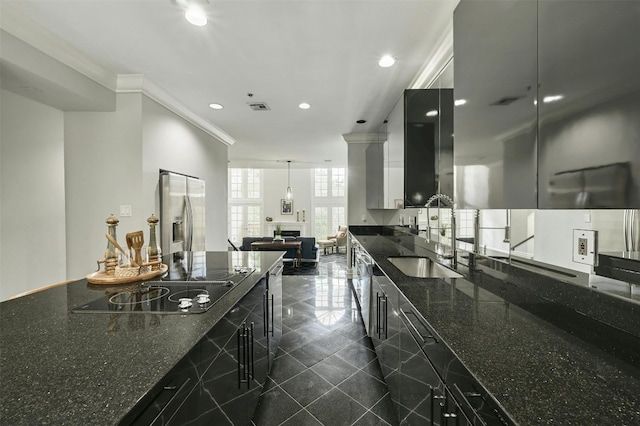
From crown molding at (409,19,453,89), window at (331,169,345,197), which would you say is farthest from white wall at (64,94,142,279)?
window at (331,169,345,197)

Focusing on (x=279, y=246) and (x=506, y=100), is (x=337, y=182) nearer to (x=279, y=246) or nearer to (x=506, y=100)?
(x=279, y=246)

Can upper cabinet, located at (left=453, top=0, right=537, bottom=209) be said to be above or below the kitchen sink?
above

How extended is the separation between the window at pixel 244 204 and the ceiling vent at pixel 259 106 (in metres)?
8.02

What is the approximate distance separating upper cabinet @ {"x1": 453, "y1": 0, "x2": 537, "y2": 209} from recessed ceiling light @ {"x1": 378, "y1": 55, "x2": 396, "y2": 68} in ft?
3.61

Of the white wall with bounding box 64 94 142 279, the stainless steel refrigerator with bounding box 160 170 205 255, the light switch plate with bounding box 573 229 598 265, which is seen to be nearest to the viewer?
the light switch plate with bounding box 573 229 598 265

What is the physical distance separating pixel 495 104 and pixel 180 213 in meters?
3.52

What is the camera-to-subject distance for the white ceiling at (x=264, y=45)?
75.6 inches

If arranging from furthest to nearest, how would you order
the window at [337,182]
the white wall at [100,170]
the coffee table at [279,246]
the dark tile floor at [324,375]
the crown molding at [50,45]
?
A: the window at [337,182] → the coffee table at [279,246] → the white wall at [100,170] → the crown molding at [50,45] → the dark tile floor at [324,375]

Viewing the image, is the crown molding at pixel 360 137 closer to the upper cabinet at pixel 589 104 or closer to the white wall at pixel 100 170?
the white wall at pixel 100 170

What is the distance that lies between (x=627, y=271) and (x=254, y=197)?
37.6 ft

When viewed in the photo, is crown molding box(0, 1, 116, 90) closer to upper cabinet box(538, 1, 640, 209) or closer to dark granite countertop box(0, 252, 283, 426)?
dark granite countertop box(0, 252, 283, 426)

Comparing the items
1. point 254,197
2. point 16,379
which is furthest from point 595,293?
point 254,197

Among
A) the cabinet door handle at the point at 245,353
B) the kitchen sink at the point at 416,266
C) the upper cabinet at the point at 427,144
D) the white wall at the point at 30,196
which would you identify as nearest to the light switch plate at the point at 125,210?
the white wall at the point at 30,196

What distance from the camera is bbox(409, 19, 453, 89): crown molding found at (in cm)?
211
